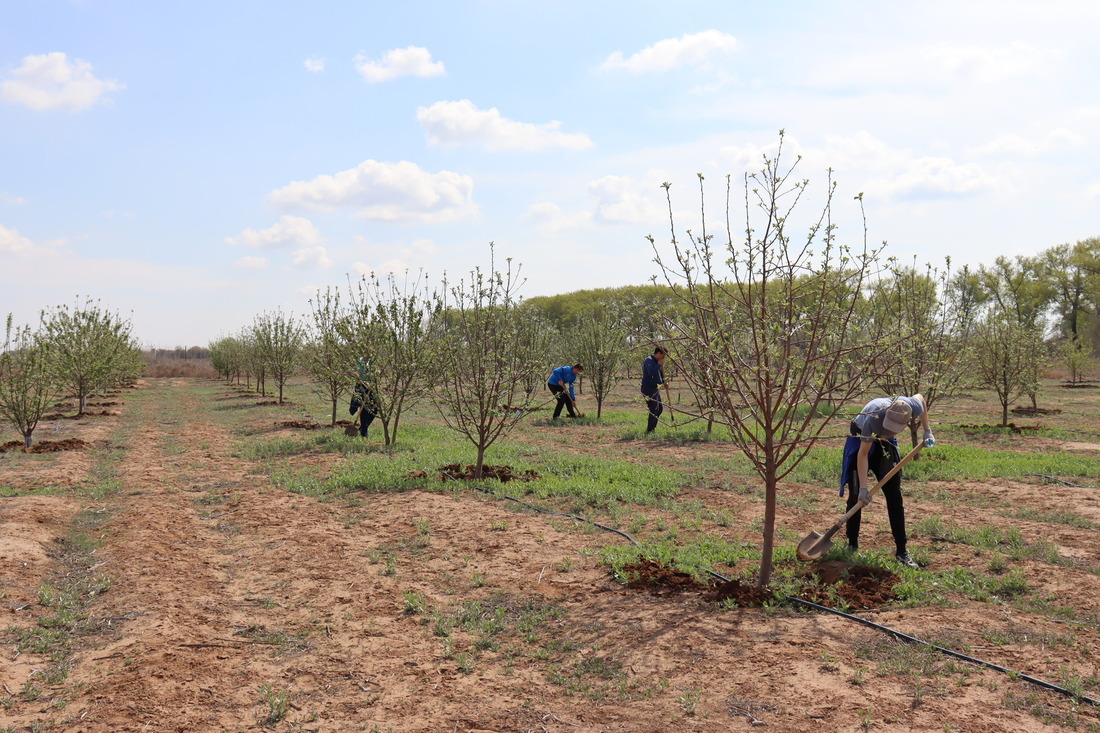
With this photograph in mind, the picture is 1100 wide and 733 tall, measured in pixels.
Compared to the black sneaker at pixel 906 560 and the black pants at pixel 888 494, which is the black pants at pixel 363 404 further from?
the black sneaker at pixel 906 560

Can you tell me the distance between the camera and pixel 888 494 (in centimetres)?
559

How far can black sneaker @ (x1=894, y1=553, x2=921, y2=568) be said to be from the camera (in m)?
5.46

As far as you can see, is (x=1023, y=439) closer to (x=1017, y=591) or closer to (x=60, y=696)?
(x=1017, y=591)

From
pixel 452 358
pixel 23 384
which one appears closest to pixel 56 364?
pixel 23 384

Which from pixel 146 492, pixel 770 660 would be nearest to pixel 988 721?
pixel 770 660

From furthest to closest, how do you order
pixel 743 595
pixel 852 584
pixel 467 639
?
1. pixel 852 584
2. pixel 743 595
3. pixel 467 639

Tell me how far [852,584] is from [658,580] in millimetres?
1361

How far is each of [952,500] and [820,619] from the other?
4.63m

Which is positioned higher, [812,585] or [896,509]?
[896,509]

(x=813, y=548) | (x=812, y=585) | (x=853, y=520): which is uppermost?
(x=853, y=520)

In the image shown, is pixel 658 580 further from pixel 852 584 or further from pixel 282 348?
pixel 282 348

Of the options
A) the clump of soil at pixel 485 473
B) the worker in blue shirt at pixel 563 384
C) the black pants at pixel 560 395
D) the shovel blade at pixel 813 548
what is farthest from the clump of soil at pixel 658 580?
the black pants at pixel 560 395

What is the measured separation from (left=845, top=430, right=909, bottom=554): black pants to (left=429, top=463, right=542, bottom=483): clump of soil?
4.20 meters

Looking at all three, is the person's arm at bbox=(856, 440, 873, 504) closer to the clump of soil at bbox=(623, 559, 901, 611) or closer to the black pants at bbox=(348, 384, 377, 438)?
the clump of soil at bbox=(623, 559, 901, 611)
